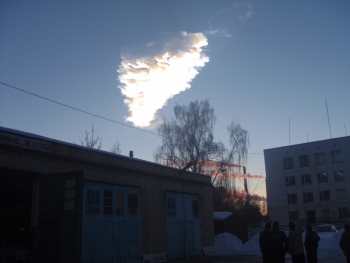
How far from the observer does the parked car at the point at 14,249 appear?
51.0 feet

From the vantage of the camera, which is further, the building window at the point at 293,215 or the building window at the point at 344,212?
the building window at the point at 293,215

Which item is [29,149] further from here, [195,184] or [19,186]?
[195,184]

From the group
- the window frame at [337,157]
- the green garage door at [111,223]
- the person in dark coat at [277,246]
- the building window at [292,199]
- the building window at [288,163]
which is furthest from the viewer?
the building window at [288,163]

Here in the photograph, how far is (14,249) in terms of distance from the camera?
1602 cm

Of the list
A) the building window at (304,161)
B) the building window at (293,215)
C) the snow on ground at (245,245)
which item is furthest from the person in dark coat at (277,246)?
the building window at (293,215)

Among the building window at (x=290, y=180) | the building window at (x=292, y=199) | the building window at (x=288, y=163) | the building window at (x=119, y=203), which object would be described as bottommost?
the building window at (x=119, y=203)

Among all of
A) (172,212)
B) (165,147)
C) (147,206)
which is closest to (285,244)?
(147,206)

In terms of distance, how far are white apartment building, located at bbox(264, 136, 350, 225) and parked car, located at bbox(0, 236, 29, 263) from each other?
39631 mm

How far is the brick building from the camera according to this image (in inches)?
484

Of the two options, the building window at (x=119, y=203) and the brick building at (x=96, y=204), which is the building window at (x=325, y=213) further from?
the building window at (x=119, y=203)

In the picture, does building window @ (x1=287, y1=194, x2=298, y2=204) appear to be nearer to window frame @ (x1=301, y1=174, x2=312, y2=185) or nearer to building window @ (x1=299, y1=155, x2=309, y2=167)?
window frame @ (x1=301, y1=174, x2=312, y2=185)

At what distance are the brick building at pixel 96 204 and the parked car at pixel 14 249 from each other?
7.71ft

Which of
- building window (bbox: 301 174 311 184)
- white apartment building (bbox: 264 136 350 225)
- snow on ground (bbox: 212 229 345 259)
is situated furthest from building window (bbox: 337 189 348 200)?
snow on ground (bbox: 212 229 345 259)

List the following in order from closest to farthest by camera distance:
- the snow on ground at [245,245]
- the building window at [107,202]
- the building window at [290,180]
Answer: the building window at [107,202] → the snow on ground at [245,245] → the building window at [290,180]
